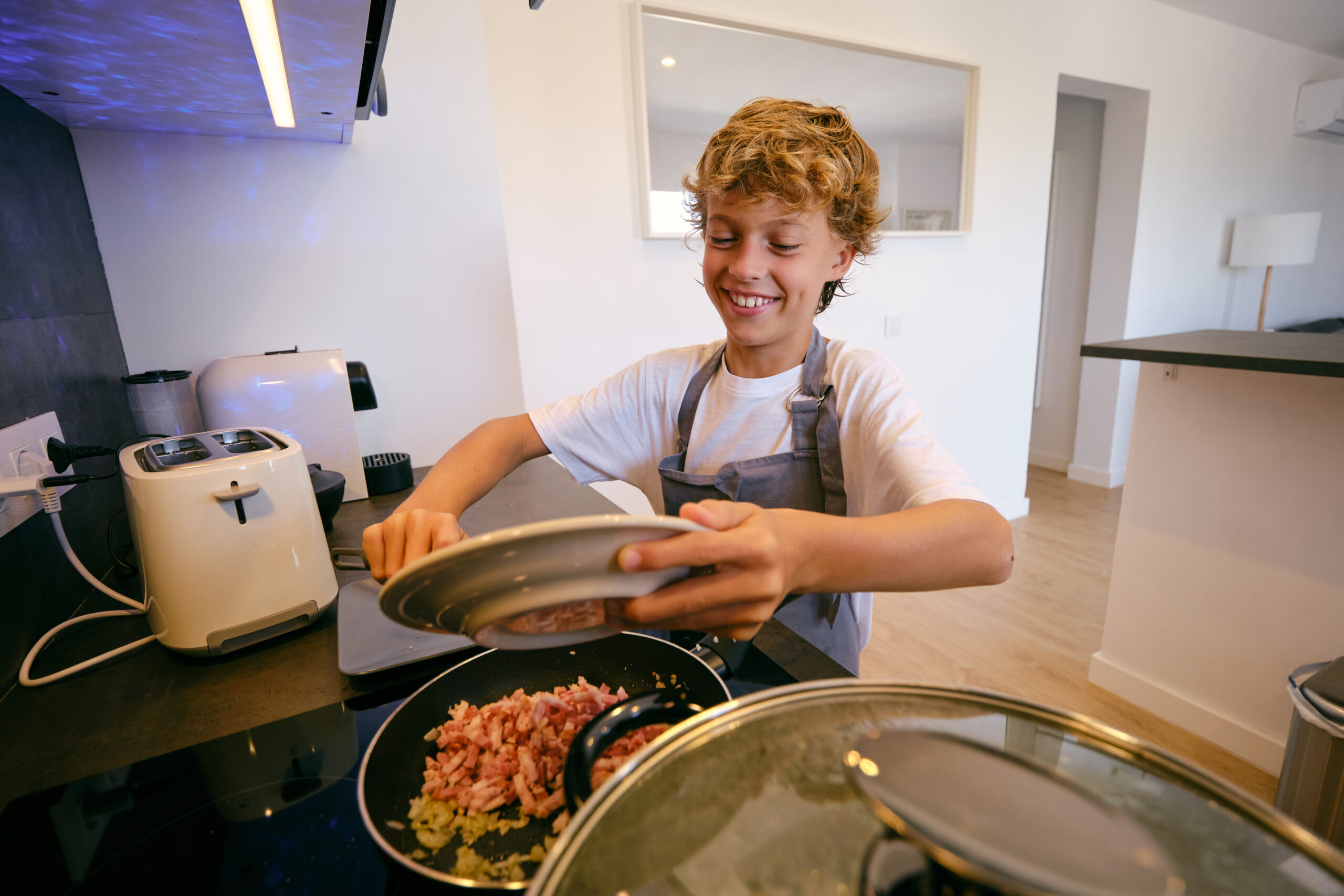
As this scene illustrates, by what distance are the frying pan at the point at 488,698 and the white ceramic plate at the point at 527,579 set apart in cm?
13

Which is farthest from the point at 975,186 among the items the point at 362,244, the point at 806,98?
the point at 362,244

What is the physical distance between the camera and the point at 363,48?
0.79 meters

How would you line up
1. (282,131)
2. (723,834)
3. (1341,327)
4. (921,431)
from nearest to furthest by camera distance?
(723,834) → (921,431) → (282,131) → (1341,327)

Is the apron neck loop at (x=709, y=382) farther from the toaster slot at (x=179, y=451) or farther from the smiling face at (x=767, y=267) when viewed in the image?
the toaster slot at (x=179, y=451)

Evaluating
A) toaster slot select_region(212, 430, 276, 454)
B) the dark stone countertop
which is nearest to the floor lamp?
the dark stone countertop

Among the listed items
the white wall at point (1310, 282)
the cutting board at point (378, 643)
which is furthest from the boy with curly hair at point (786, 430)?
the white wall at point (1310, 282)

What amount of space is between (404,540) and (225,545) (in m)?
0.24

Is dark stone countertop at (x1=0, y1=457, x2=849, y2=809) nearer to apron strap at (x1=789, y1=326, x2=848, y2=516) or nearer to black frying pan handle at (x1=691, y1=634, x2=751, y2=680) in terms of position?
black frying pan handle at (x1=691, y1=634, x2=751, y2=680)

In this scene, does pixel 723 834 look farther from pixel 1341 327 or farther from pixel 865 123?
pixel 1341 327

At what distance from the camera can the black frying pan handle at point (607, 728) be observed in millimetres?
352

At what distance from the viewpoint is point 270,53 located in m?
0.73

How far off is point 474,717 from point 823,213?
735 mm

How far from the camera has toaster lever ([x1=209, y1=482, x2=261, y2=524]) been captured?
0.66m

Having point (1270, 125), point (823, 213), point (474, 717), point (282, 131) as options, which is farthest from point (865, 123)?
point (1270, 125)
